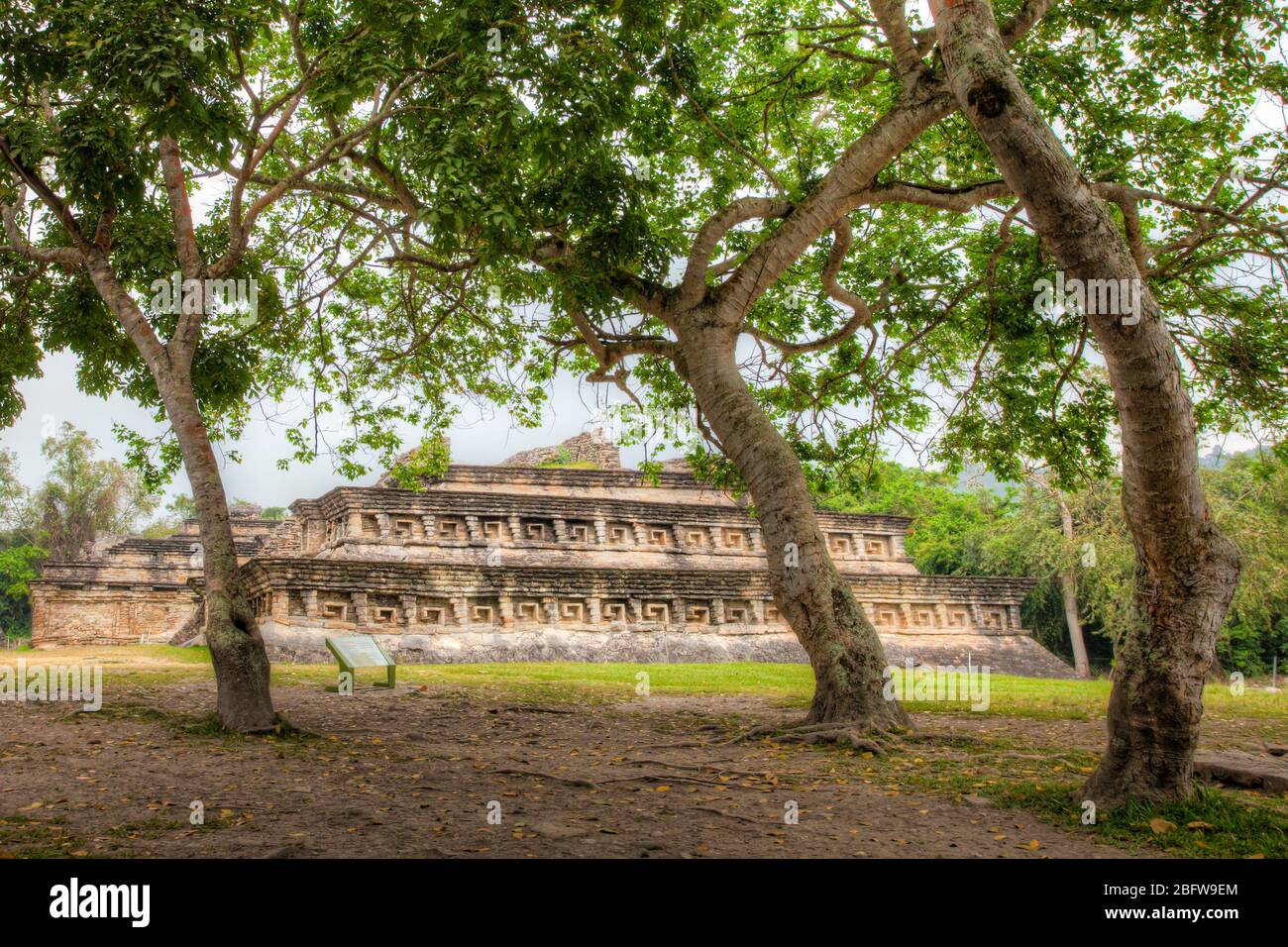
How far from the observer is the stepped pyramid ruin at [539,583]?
53.9 feet

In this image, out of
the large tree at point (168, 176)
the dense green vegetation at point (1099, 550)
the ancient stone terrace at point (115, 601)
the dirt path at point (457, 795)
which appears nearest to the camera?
the dirt path at point (457, 795)

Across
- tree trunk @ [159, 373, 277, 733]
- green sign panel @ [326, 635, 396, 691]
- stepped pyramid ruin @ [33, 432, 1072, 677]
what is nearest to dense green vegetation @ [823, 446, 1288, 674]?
stepped pyramid ruin @ [33, 432, 1072, 677]

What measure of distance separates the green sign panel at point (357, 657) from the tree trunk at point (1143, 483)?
827 cm

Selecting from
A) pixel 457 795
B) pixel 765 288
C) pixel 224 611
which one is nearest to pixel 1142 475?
pixel 457 795

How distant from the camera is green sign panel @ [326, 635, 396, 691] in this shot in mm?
11133

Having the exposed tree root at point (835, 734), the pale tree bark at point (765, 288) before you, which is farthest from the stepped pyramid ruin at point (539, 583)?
the exposed tree root at point (835, 734)

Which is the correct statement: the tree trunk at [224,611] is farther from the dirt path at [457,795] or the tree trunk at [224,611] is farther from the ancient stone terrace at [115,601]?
the ancient stone terrace at [115,601]

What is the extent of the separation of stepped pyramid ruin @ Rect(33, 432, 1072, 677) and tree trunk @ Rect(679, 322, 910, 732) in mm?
9312

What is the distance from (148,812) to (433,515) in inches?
591

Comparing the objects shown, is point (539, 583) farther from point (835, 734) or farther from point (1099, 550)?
point (1099, 550)

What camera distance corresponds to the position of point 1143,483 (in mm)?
4875

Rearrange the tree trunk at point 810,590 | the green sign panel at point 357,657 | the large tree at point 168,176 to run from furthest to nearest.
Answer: the green sign panel at point 357,657
the tree trunk at point 810,590
the large tree at point 168,176

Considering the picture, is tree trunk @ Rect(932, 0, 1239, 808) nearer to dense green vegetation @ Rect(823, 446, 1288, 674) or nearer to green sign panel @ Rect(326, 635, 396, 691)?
green sign panel @ Rect(326, 635, 396, 691)
